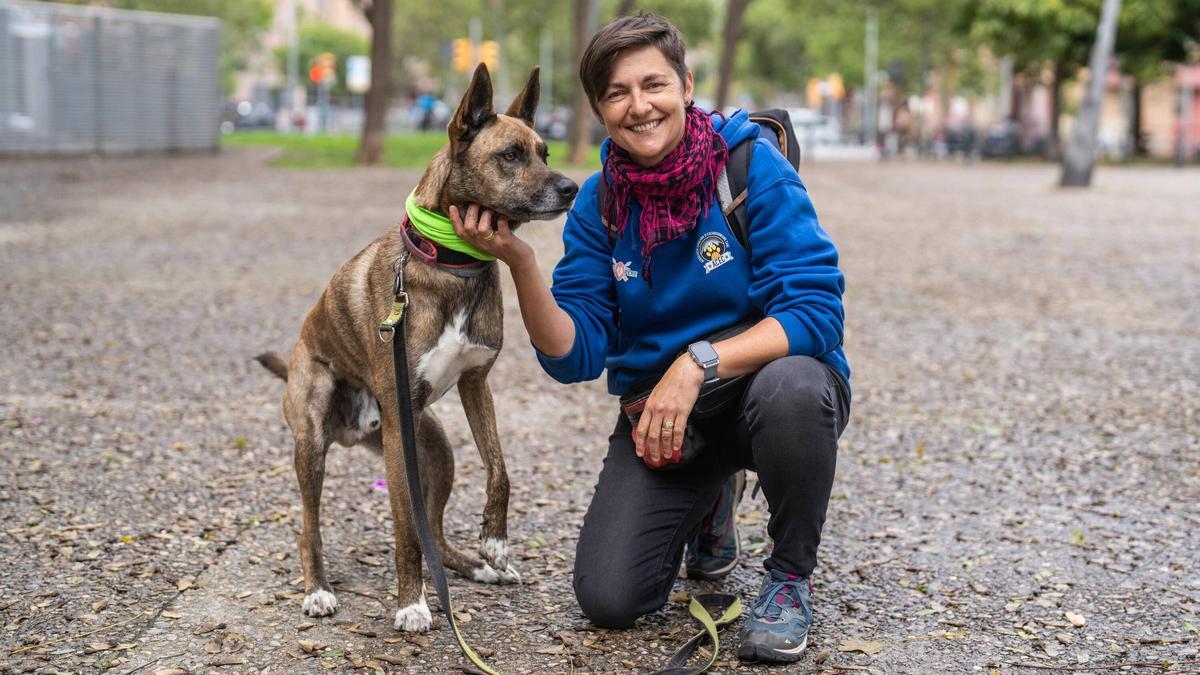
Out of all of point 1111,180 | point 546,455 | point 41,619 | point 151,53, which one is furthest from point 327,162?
point 41,619

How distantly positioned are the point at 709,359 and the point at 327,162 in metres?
24.7

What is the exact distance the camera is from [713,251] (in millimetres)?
3826

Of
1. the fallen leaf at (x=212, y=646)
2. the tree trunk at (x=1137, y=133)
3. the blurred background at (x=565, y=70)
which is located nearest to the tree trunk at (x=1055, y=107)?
the blurred background at (x=565, y=70)

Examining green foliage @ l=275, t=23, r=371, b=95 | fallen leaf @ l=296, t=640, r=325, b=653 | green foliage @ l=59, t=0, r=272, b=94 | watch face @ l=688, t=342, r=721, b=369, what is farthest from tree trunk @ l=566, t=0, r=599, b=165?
green foliage @ l=275, t=23, r=371, b=95

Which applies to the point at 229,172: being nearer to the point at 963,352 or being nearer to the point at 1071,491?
the point at 963,352

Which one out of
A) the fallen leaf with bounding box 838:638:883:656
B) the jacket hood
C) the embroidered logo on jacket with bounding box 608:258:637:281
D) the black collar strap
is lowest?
the fallen leaf with bounding box 838:638:883:656

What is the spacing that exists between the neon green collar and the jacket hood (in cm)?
46

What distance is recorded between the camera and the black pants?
3.63 m

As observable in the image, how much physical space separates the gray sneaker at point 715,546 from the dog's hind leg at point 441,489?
0.60m

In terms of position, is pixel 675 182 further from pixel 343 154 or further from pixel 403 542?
pixel 343 154

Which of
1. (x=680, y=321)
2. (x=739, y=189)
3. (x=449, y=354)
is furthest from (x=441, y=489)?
(x=739, y=189)

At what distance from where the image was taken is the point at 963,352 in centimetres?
855

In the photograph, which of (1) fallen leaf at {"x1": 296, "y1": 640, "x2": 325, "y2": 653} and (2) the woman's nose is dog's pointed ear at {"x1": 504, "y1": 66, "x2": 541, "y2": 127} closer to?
(2) the woman's nose

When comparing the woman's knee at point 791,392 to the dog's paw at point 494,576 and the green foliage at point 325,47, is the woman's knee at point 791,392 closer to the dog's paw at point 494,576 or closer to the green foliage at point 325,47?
the dog's paw at point 494,576
